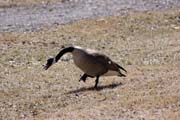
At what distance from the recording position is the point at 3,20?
28.3m

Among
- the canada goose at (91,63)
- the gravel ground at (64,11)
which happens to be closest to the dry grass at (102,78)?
the canada goose at (91,63)

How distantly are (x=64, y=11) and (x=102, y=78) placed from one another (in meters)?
16.0

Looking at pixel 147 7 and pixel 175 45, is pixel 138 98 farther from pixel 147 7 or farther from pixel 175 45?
pixel 147 7

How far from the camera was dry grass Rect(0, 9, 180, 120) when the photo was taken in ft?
38.7

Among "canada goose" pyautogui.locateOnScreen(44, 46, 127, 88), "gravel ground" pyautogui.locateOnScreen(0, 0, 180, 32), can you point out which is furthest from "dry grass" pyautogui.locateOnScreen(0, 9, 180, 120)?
"gravel ground" pyautogui.locateOnScreen(0, 0, 180, 32)

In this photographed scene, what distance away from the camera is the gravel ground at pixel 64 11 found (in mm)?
26938

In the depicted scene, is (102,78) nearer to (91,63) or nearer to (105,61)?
(105,61)

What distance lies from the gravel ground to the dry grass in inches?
63.9

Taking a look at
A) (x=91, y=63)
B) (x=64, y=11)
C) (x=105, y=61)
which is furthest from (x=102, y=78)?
(x=64, y=11)

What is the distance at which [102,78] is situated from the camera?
599 inches

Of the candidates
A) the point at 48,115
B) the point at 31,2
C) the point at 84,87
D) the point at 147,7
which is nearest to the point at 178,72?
the point at 84,87

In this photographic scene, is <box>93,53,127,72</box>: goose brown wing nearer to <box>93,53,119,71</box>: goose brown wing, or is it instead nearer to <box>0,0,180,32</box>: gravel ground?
<box>93,53,119,71</box>: goose brown wing

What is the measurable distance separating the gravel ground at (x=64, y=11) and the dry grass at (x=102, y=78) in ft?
5.33

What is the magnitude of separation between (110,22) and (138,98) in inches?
547
